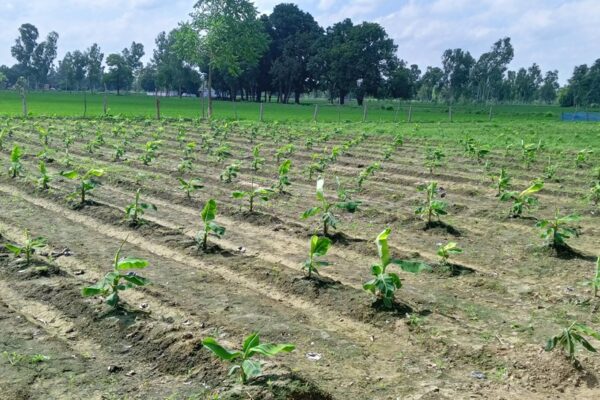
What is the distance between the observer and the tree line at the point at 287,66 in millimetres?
43469

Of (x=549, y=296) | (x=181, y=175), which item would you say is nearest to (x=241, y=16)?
(x=181, y=175)

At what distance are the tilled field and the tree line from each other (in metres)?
32.6

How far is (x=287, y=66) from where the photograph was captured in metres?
79.2

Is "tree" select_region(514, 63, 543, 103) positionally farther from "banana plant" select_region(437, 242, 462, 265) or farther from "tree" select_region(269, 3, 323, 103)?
"banana plant" select_region(437, 242, 462, 265)

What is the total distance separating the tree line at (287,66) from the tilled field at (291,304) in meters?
32.6

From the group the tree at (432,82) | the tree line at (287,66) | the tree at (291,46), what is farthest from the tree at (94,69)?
the tree at (432,82)

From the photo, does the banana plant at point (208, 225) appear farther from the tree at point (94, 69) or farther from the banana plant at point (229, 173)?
the tree at point (94, 69)

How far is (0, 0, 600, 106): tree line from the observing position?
43469 millimetres

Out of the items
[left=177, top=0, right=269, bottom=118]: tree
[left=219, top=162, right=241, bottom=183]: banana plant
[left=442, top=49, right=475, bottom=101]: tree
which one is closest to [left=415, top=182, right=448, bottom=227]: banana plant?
[left=219, top=162, right=241, bottom=183]: banana plant

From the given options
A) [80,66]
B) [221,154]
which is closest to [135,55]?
[80,66]

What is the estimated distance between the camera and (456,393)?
3.96m

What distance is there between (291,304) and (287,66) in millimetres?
76324

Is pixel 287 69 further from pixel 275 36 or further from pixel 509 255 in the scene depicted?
pixel 509 255

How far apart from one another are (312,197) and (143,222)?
355 centimetres
